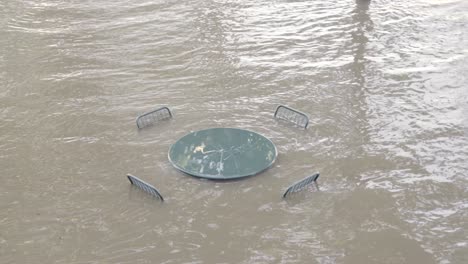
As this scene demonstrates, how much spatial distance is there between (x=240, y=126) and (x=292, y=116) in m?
0.78

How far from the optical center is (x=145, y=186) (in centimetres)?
586

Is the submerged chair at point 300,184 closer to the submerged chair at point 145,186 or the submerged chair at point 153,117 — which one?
the submerged chair at point 145,186

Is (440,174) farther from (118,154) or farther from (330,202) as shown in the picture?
(118,154)

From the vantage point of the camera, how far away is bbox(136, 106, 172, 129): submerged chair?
24.2 ft

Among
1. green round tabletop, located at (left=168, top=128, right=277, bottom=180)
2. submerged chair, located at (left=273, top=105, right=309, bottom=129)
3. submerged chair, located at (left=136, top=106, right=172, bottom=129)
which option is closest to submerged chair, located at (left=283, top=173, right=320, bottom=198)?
green round tabletop, located at (left=168, top=128, right=277, bottom=180)

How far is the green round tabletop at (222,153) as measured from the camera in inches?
243

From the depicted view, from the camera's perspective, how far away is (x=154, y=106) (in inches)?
310

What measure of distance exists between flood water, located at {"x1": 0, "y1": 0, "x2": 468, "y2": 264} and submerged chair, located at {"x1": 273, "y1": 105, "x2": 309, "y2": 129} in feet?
0.39

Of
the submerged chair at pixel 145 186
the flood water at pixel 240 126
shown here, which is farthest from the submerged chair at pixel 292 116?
the submerged chair at pixel 145 186

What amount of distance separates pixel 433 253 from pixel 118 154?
398 cm

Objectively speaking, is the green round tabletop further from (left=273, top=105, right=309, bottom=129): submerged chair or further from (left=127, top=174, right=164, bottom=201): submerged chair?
(left=273, top=105, right=309, bottom=129): submerged chair

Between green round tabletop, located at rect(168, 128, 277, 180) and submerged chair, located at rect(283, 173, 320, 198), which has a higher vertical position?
green round tabletop, located at rect(168, 128, 277, 180)

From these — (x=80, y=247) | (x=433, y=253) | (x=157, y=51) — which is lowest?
(x=433, y=253)

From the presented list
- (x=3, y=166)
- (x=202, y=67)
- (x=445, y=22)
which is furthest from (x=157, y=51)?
(x=445, y=22)
